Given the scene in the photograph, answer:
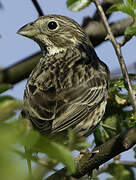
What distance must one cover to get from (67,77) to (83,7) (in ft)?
3.55

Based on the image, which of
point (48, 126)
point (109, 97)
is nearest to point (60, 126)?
point (48, 126)

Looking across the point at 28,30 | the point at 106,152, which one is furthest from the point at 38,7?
the point at 106,152

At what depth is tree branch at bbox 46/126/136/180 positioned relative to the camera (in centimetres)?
292

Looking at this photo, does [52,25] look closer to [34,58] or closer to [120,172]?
[34,58]

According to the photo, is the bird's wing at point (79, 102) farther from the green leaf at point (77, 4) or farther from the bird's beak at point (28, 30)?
the bird's beak at point (28, 30)

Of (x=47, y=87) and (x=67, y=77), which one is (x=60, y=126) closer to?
(x=47, y=87)

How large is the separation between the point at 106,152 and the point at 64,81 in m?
1.83

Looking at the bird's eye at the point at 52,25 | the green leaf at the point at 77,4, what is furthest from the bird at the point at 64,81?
the green leaf at the point at 77,4

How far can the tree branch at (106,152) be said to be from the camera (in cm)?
292

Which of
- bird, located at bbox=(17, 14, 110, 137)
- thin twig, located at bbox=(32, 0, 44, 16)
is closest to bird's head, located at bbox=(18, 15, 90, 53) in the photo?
bird, located at bbox=(17, 14, 110, 137)

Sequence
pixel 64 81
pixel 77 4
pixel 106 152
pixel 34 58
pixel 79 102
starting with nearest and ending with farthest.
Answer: pixel 106 152 → pixel 77 4 → pixel 79 102 → pixel 64 81 → pixel 34 58

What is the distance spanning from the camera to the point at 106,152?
3.06 m

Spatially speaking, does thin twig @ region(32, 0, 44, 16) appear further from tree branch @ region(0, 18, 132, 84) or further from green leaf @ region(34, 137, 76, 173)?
green leaf @ region(34, 137, 76, 173)

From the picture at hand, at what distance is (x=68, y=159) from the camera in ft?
3.99
